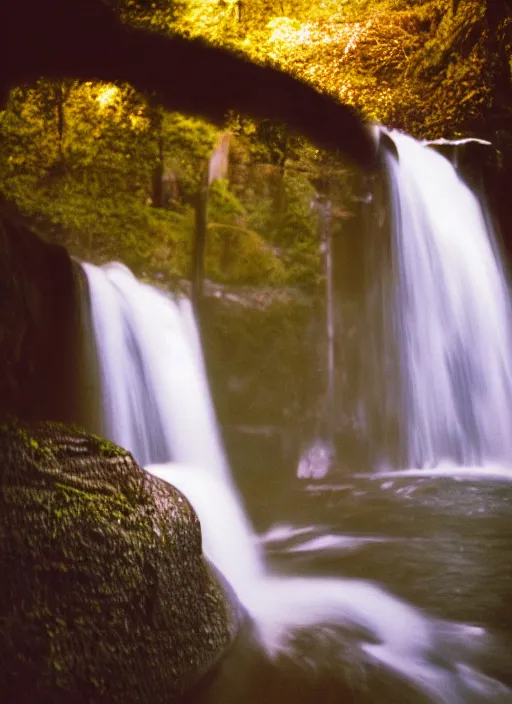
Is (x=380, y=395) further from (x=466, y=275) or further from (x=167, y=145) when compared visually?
(x=167, y=145)

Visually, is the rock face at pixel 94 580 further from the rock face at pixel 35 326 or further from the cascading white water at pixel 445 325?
the cascading white water at pixel 445 325

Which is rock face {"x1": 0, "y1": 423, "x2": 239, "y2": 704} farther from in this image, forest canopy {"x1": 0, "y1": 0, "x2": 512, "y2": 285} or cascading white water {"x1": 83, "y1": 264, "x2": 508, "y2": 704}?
forest canopy {"x1": 0, "y1": 0, "x2": 512, "y2": 285}

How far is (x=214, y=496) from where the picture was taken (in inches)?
228

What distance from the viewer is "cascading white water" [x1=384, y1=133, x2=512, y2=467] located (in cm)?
903

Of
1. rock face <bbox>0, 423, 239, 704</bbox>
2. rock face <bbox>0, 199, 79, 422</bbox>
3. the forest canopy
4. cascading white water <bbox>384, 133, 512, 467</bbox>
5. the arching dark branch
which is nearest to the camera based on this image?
rock face <bbox>0, 423, 239, 704</bbox>

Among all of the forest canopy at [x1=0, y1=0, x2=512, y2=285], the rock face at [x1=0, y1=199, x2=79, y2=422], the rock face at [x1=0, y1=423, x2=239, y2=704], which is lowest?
the rock face at [x1=0, y1=423, x2=239, y2=704]

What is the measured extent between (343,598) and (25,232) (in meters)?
3.72

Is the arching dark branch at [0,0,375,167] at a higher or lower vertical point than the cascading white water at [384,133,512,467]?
higher

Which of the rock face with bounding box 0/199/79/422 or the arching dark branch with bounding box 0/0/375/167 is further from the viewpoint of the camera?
the arching dark branch with bounding box 0/0/375/167

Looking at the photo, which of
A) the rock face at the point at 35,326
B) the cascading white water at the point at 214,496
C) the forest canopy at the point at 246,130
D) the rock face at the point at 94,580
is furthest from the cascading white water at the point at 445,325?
the rock face at the point at 94,580

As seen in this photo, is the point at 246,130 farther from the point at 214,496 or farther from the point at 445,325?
the point at 214,496

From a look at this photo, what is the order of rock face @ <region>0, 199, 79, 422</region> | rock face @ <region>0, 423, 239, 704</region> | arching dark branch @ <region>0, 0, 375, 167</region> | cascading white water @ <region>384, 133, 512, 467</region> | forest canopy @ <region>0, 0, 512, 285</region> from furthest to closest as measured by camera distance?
cascading white water @ <region>384, 133, 512, 467</region> → forest canopy @ <region>0, 0, 512, 285</region> → arching dark branch @ <region>0, 0, 375, 167</region> → rock face @ <region>0, 199, 79, 422</region> → rock face @ <region>0, 423, 239, 704</region>

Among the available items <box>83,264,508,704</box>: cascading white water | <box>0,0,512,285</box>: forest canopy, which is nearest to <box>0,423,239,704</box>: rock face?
<box>83,264,508,704</box>: cascading white water

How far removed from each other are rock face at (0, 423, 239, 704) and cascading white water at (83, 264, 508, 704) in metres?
0.82
